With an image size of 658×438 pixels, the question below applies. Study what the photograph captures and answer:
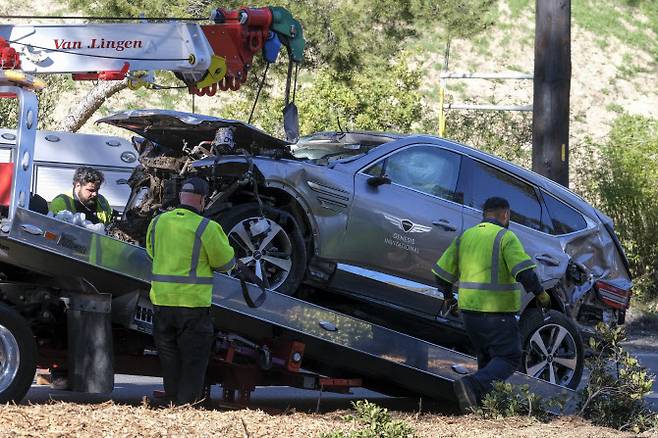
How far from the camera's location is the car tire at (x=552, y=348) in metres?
10.6

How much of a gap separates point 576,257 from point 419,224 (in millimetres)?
1797

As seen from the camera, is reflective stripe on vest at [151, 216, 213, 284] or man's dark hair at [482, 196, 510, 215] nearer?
reflective stripe on vest at [151, 216, 213, 284]

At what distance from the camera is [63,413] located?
7.65 meters

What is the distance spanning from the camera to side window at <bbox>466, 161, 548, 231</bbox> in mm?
10711

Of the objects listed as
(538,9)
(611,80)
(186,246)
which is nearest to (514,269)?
(186,246)

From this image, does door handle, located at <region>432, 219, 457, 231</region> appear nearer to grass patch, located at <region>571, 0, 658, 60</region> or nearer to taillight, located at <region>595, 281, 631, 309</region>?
taillight, located at <region>595, 281, 631, 309</region>

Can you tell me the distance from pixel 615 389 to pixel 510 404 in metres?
0.97

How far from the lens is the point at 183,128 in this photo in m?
9.55

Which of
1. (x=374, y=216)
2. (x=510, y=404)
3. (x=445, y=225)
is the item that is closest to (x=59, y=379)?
(x=374, y=216)

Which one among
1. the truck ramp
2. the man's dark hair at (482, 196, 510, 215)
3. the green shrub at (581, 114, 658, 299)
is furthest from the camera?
the green shrub at (581, 114, 658, 299)

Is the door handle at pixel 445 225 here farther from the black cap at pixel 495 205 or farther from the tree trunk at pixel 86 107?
the tree trunk at pixel 86 107

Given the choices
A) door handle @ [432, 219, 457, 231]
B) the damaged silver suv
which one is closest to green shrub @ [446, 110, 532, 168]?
the damaged silver suv

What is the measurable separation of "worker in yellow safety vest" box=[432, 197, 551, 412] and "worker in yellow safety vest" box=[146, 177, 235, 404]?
1993mm

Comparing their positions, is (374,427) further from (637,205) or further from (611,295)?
(637,205)
